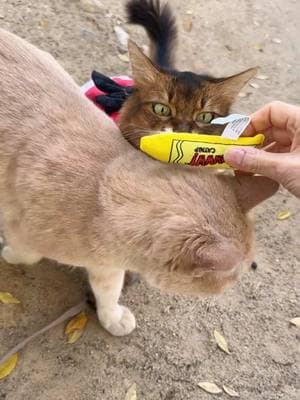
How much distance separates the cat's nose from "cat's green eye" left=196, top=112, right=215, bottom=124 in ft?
0.17

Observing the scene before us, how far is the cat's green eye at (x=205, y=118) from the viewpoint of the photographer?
2.01 metres

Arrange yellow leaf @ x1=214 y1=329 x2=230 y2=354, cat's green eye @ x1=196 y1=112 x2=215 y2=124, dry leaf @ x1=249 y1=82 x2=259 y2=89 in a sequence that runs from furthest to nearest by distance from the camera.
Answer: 1. dry leaf @ x1=249 y1=82 x2=259 y2=89
2. yellow leaf @ x1=214 y1=329 x2=230 y2=354
3. cat's green eye @ x1=196 y1=112 x2=215 y2=124

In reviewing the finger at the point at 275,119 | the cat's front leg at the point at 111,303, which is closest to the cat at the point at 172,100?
the finger at the point at 275,119

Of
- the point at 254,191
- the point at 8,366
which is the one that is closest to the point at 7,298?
the point at 8,366

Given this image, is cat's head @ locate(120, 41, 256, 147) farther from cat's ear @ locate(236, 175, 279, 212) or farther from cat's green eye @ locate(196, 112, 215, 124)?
cat's ear @ locate(236, 175, 279, 212)

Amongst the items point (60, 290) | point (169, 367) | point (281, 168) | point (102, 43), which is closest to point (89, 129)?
point (281, 168)

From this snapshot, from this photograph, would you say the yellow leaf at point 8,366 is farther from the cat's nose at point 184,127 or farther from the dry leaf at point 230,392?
the cat's nose at point 184,127

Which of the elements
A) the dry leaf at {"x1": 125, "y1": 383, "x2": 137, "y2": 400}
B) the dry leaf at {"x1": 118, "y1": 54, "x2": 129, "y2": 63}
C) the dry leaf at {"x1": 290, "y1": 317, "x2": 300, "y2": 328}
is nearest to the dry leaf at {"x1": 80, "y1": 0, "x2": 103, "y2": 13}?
the dry leaf at {"x1": 118, "y1": 54, "x2": 129, "y2": 63}

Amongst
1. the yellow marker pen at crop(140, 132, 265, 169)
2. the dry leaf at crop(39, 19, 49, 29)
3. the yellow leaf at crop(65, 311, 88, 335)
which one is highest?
the yellow marker pen at crop(140, 132, 265, 169)

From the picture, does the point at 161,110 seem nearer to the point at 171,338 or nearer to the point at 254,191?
the point at 254,191

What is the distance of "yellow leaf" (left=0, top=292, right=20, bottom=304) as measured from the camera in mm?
2285

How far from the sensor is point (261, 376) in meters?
2.32

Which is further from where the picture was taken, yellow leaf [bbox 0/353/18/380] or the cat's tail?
the cat's tail

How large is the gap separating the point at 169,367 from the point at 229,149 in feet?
3.74
